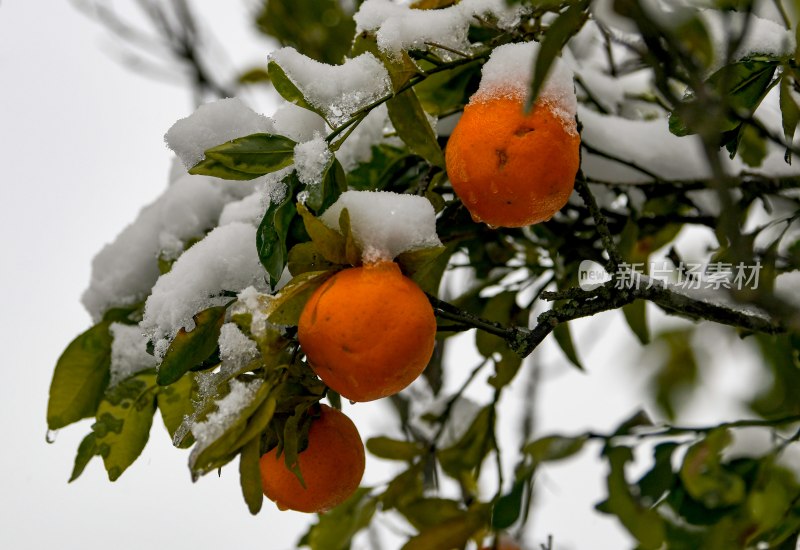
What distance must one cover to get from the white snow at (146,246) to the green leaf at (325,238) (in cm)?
38

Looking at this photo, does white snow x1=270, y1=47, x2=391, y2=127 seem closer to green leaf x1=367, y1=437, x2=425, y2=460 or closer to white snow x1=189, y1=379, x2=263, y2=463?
white snow x1=189, y1=379, x2=263, y2=463

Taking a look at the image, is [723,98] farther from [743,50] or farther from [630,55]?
[630,55]

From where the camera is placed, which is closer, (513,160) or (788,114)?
(513,160)

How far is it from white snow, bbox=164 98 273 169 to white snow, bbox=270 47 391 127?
0.05m

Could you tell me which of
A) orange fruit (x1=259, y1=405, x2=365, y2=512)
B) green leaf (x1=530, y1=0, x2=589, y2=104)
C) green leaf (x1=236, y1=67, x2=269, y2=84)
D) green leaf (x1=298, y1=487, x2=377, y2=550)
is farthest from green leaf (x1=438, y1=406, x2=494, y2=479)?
green leaf (x1=236, y1=67, x2=269, y2=84)

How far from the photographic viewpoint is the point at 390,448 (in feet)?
4.00

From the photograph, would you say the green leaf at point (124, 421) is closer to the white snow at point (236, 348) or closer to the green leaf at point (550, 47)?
the white snow at point (236, 348)

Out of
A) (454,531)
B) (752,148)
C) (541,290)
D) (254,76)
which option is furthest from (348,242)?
(254,76)

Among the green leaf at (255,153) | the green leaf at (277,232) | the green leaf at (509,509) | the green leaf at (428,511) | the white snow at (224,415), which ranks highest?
the green leaf at (255,153)

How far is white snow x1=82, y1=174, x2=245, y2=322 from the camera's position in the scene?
102cm

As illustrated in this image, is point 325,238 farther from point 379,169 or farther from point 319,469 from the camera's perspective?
point 379,169

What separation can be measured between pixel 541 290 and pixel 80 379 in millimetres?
542

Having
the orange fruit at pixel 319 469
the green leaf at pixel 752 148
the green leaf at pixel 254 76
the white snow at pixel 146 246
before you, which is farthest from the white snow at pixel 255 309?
the green leaf at pixel 254 76

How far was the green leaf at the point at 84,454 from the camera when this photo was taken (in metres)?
0.92
